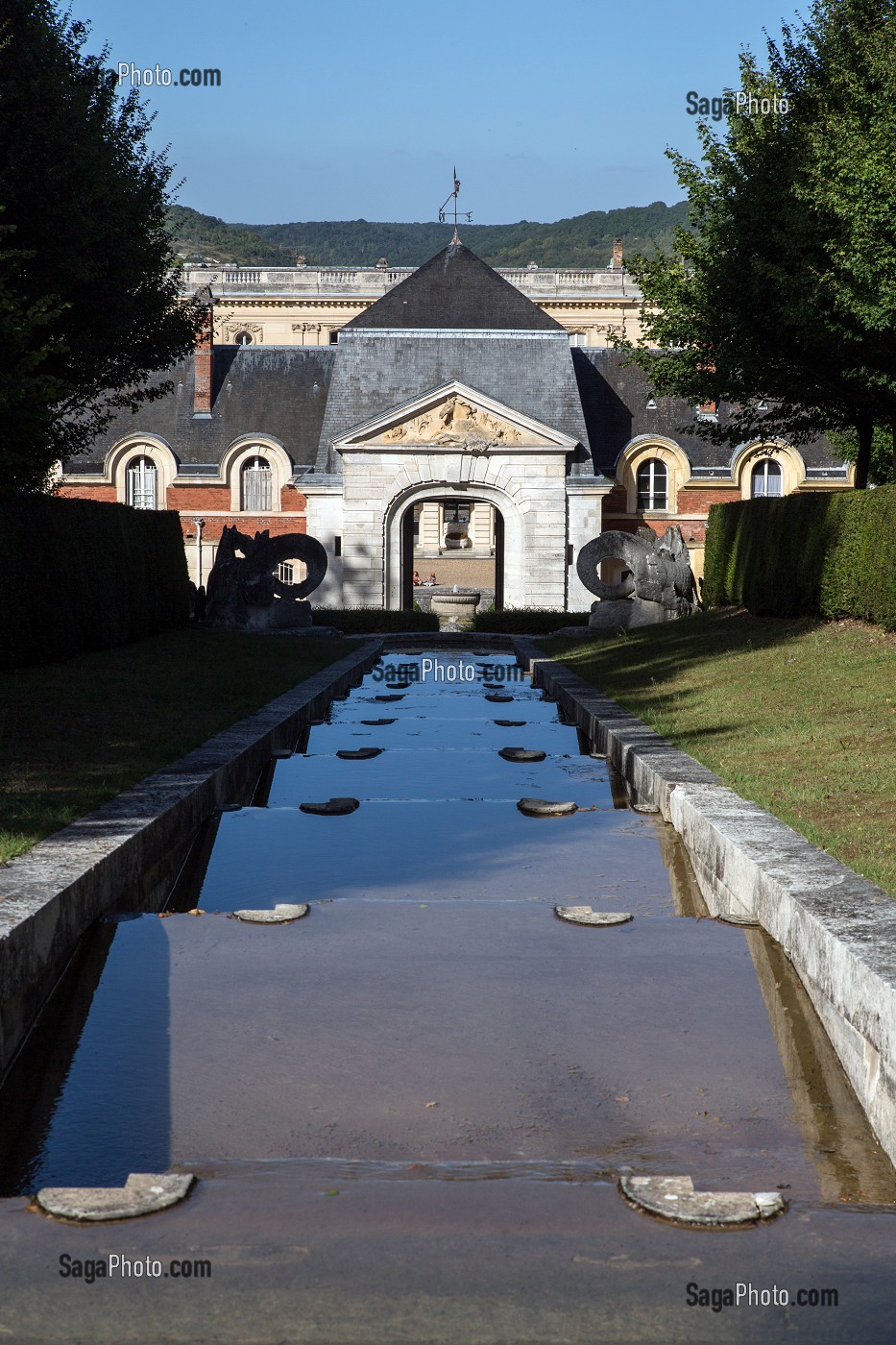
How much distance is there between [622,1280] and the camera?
7.76 feet

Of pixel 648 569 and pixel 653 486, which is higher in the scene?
pixel 653 486

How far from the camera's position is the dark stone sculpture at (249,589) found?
917 inches

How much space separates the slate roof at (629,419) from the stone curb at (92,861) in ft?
107

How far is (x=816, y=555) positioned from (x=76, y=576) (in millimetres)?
Answer: 8903

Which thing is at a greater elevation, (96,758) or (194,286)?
(194,286)

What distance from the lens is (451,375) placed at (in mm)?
37062

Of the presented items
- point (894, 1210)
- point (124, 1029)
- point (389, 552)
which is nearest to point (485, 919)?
point (124, 1029)

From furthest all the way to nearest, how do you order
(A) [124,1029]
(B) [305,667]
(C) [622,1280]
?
(B) [305,667]
(A) [124,1029]
(C) [622,1280]

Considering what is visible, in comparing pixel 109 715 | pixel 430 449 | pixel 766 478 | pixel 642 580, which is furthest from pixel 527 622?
pixel 109 715

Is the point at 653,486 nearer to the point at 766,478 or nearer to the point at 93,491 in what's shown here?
the point at 766,478

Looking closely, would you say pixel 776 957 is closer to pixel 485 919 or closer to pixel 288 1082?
pixel 485 919

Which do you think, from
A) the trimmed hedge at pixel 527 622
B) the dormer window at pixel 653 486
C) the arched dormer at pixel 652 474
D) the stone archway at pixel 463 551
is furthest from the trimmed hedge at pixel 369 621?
the dormer window at pixel 653 486

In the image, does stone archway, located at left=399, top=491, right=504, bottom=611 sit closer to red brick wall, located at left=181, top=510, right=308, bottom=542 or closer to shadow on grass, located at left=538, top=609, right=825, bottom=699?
red brick wall, located at left=181, top=510, right=308, bottom=542

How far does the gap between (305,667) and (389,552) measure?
20.5 m
